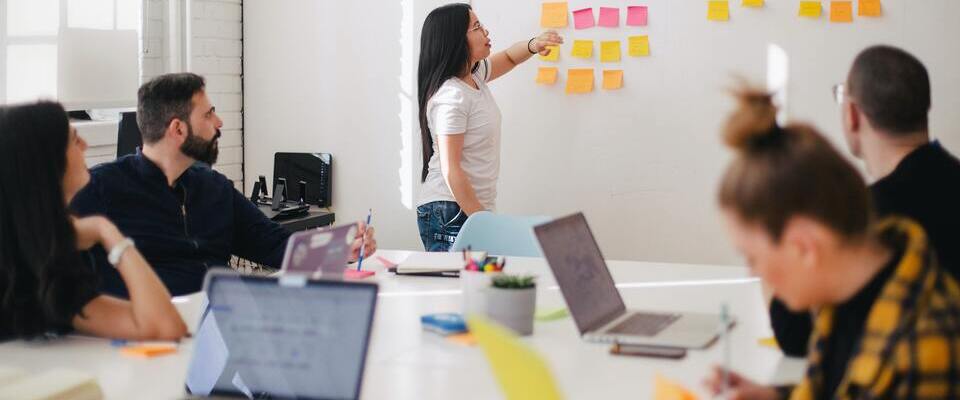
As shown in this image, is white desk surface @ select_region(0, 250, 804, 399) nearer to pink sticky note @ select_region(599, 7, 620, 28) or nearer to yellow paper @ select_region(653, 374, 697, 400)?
yellow paper @ select_region(653, 374, 697, 400)

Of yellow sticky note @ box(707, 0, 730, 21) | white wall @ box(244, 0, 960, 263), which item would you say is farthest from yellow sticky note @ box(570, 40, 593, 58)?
yellow sticky note @ box(707, 0, 730, 21)

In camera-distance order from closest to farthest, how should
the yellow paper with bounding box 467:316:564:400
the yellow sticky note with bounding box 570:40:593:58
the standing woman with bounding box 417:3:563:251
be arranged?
the yellow paper with bounding box 467:316:564:400
the standing woman with bounding box 417:3:563:251
the yellow sticky note with bounding box 570:40:593:58

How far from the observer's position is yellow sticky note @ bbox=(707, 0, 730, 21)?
421 centimetres

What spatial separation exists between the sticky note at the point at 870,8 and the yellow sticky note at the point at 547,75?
1198mm

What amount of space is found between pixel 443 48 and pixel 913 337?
274 centimetres

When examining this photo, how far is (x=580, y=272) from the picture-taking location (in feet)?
7.46

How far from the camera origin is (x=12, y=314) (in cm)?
208

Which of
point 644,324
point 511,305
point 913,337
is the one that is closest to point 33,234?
point 511,305

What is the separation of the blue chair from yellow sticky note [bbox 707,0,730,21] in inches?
53.9

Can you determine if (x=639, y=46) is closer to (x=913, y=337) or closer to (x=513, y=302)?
(x=513, y=302)

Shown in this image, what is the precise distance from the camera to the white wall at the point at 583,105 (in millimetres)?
4129

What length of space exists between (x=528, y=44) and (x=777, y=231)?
3.08 meters

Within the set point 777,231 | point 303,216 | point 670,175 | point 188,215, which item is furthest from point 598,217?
point 777,231

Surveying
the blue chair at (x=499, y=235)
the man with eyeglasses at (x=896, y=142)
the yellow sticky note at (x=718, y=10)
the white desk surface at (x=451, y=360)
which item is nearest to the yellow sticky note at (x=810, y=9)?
the yellow sticky note at (x=718, y=10)
